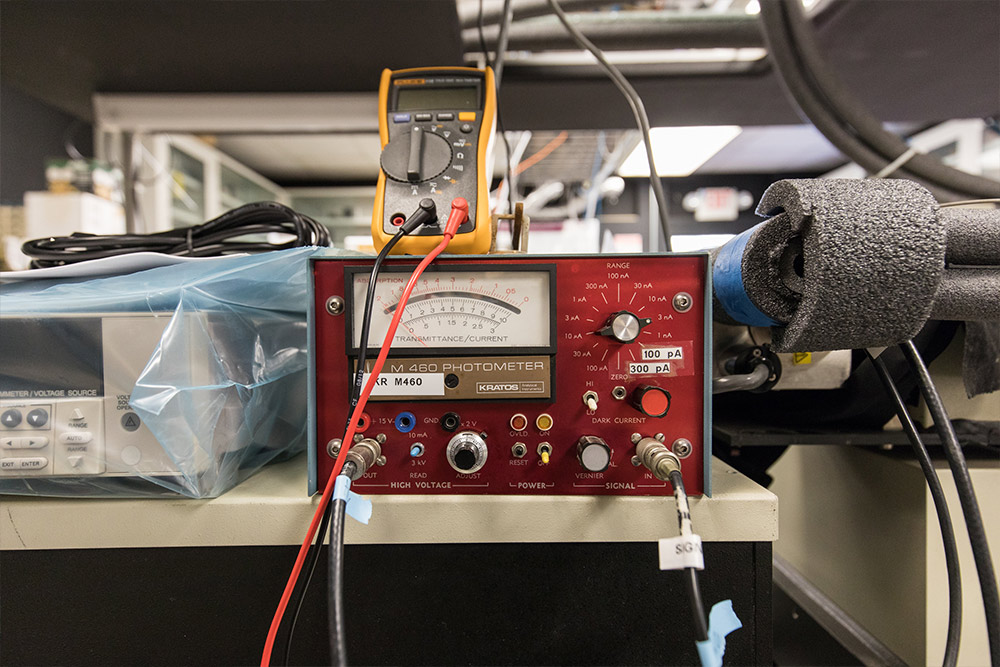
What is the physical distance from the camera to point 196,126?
97 cm

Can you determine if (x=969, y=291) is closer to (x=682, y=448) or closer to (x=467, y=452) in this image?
(x=682, y=448)

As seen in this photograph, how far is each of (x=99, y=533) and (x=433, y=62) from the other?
0.86 meters

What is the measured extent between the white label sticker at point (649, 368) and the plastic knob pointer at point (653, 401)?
2 centimetres

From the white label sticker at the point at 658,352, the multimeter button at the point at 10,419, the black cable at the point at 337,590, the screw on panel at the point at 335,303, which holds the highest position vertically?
the screw on panel at the point at 335,303

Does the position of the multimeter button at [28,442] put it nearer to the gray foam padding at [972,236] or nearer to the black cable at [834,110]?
the gray foam padding at [972,236]

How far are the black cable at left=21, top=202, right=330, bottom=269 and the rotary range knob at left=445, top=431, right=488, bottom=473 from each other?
37cm

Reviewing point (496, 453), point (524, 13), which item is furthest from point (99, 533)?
point (524, 13)

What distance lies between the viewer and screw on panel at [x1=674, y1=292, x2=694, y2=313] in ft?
1.35

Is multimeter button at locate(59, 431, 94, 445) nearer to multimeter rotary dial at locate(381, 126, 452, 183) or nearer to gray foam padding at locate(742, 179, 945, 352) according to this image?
multimeter rotary dial at locate(381, 126, 452, 183)

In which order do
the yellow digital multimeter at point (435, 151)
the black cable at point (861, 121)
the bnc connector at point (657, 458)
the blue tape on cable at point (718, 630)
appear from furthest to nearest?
the black cable at point (861, 121)
the yellow digital multimeter at point (435, 151)
the bnc connector at point (657, 458)
the blue tape on cable at point (718, 630)

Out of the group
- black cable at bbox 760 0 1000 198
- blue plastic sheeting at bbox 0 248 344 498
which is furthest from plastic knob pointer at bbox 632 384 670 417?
black cable at bbox 760 0 1000 198

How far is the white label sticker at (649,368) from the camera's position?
41 centimetres

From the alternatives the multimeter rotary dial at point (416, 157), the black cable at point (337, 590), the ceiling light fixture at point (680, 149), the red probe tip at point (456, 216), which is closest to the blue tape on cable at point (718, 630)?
the black cable at point (337, 590)

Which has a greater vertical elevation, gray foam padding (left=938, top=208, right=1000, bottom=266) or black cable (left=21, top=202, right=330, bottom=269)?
black cable (left=21, top=202, right=330, bottom=269)
